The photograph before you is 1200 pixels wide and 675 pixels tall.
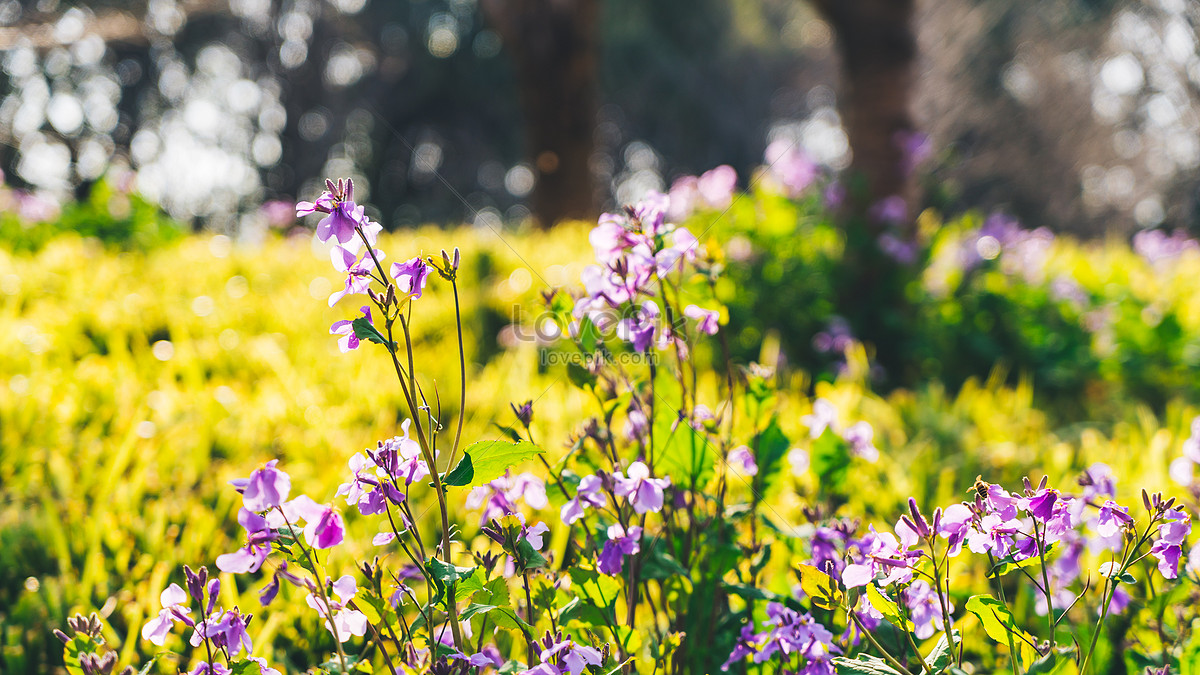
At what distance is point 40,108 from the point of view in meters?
13.5

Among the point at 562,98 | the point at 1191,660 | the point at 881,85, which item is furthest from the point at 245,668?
the point at 562,98

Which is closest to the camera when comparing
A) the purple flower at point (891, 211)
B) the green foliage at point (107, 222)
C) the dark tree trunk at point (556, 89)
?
the purple flower at point (891, 211)

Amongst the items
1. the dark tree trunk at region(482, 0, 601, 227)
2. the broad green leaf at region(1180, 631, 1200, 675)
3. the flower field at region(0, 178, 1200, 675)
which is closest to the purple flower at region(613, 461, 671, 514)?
the flower field at region(0, 178, 1200, 675)

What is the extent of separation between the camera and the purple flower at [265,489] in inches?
31.5

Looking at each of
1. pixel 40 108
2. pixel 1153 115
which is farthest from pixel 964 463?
pixel 40 108

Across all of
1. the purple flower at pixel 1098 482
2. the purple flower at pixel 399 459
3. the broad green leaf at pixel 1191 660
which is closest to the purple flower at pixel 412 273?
the purple flower at pixel 399 459

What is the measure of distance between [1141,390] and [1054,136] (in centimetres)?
1209

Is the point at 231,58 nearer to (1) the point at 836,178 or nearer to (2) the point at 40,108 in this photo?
(2) the point at 40,108

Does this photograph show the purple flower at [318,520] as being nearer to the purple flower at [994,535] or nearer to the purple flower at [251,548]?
the purple flower at [251,548]

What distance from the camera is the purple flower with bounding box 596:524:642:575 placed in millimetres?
992

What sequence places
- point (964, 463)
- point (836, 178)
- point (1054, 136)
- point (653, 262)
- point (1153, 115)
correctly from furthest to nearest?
point (1054, 136) → point (1153, 115) → point (836, 178) → point (964, 463) → point (653, 262)

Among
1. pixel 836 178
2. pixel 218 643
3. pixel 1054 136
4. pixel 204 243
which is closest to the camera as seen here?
pixel 218 643

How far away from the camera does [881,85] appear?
3.96m

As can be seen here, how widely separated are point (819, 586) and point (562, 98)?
770 cm
